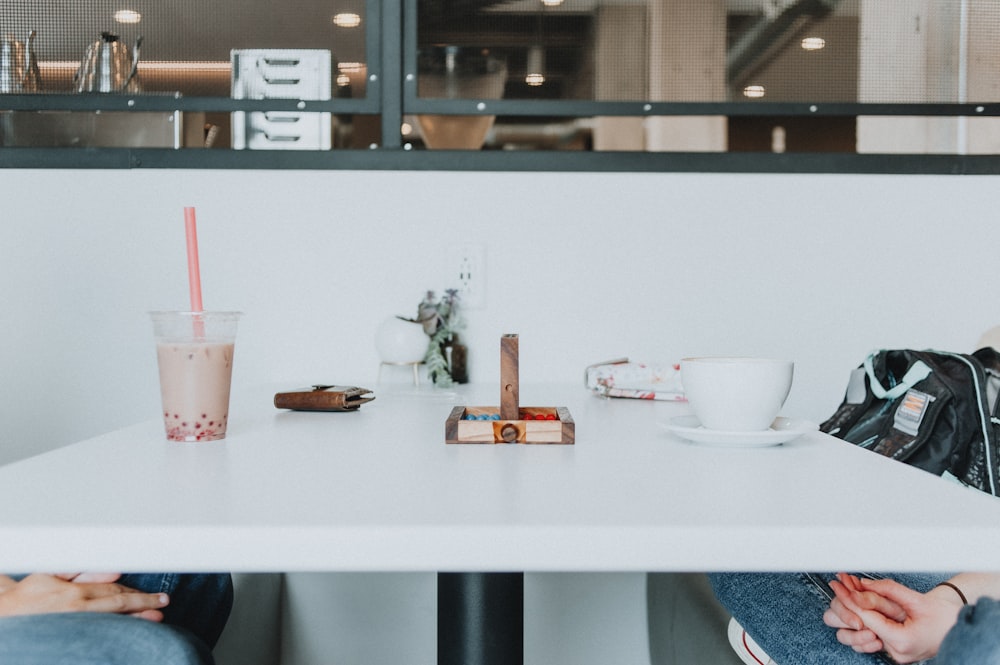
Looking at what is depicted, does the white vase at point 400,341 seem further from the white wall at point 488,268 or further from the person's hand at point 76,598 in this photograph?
the person's hand at point 76,598

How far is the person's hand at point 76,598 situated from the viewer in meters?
0.73

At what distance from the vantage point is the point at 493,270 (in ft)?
5.40

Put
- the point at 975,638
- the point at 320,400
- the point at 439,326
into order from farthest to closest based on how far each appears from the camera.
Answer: the point at 439,326
the point at 320,400
the point at 975,638

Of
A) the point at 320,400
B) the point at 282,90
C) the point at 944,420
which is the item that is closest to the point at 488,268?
the point at 282,90

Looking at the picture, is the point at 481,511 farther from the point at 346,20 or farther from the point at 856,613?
the point at 346,20

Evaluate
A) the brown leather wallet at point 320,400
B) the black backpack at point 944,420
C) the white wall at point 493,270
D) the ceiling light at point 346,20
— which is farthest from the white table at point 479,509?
the ceiling light at point 346,20

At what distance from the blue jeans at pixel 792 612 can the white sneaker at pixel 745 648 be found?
0.05 metres

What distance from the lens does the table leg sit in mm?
833

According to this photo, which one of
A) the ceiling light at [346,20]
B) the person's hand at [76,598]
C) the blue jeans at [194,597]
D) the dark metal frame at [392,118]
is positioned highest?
the ceiling light at [346,20]

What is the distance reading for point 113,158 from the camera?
63.9 inches

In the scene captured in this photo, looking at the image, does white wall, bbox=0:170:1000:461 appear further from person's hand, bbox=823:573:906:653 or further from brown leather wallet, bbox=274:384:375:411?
person's hand, bbox=823:573:906:653

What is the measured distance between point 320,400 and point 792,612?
1.90 ft

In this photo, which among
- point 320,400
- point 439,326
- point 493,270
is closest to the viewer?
point 320,400

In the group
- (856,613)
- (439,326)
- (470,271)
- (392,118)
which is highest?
(392,118)
